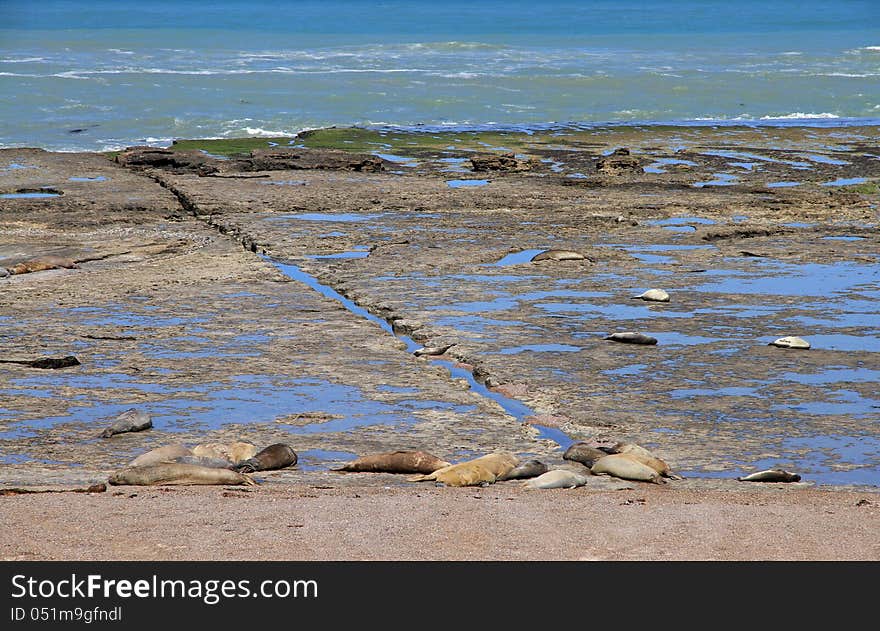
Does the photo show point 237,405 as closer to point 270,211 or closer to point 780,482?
point 780,482

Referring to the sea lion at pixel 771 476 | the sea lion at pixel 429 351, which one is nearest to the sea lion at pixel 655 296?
the sea lion at pixel 429 351

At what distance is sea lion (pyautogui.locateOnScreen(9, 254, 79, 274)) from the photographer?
1284 cm

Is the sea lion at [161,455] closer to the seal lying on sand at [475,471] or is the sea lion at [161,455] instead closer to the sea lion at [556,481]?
the seal lying on sand at [475,471]

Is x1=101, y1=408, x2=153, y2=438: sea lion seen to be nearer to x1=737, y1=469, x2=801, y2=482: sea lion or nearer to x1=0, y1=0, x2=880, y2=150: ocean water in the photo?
x1=737, y1=469, x2=801, y2=482: sea lion

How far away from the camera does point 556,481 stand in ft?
21.9

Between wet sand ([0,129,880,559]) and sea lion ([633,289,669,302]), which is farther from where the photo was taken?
sea lion ([633,289,669,302])

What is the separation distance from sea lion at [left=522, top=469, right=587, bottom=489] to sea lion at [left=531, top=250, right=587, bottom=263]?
6.80 metres

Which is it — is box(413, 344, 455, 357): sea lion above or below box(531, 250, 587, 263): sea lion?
below

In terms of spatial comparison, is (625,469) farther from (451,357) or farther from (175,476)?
(451,357)

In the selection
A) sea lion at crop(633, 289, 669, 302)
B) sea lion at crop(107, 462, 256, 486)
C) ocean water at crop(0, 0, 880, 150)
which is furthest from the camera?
ocean water at crop(0, 0, 880, 150)

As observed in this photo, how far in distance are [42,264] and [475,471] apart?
25.1 feet

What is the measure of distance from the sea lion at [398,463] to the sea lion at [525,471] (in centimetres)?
33

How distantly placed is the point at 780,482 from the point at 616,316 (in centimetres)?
408

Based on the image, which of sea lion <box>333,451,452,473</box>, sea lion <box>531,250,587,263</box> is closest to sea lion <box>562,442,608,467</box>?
sea lion <box>333,451,452,473</box>
